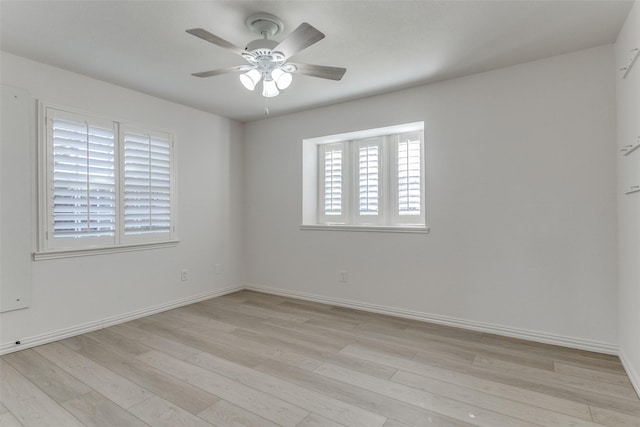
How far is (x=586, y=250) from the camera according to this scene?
8.59 ft

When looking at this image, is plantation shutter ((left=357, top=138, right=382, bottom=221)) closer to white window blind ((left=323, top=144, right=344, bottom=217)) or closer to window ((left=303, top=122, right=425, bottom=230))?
window ((left=303, top=122, right=425, bottom=230))

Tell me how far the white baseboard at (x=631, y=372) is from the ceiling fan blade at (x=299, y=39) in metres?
2.80

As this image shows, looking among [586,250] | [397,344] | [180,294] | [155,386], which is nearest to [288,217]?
[180,294]

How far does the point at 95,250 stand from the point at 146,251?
20.4 inches

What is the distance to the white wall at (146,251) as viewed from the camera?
9.20 ft

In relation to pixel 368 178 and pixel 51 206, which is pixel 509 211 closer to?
pixel 368 178

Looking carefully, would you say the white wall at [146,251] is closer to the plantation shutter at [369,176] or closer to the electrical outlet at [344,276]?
the electrical outlet at [344,276]

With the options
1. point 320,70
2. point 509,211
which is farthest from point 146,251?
point 509,211

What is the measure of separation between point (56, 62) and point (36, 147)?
745 mm

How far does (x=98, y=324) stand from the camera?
3178 millimetres

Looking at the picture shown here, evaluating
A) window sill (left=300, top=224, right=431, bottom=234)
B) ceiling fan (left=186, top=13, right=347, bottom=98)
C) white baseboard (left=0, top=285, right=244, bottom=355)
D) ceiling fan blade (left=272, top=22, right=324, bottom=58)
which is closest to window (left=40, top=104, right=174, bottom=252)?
white baseboard (left=0, top=285, right=244, bottom=355)

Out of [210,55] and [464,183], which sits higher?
[210,55]

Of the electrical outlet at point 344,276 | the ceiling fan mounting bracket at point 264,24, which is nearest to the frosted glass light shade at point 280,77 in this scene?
the ceiling fan mounting bracket at point 264,24

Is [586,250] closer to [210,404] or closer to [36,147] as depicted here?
[210,404]
